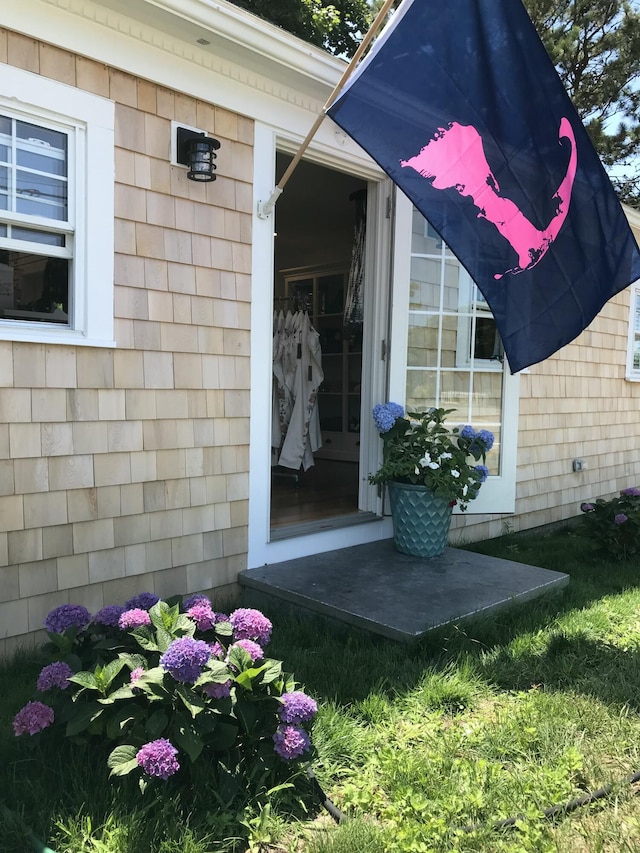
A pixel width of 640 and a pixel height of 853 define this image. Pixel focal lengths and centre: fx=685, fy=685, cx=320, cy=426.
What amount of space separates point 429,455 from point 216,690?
240 centimetres

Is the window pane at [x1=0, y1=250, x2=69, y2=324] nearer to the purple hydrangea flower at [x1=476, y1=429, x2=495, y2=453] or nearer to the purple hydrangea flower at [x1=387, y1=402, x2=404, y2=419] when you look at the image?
the purple hydrangea flower at [x1=387, y1=402, x2=404, y2=419]

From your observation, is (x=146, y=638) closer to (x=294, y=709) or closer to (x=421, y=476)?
(x=294, y=709)

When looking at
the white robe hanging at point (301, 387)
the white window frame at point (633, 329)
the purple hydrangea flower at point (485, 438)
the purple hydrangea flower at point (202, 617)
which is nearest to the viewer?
the purple hydrangea flower at point (202, 617)

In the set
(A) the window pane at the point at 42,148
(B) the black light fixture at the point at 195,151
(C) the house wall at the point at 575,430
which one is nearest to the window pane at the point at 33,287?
(A) the window pane at the point at 42,148

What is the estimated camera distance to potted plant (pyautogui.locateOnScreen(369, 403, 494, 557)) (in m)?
3.97

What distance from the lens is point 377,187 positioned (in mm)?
4348

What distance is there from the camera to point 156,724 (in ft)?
6.07

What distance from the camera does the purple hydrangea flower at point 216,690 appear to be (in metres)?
1.90

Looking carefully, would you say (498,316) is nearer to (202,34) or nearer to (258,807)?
(202,34)

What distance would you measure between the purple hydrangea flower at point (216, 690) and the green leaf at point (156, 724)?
13cm

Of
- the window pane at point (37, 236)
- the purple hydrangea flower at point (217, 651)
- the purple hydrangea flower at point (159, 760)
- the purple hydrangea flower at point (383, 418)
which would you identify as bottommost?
the purple hydrangea flower at point (159, 760)

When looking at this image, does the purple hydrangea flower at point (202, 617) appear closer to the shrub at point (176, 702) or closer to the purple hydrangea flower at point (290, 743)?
the shrub at point (176, 702)

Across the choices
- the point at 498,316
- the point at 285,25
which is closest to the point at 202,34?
the point at 498,316

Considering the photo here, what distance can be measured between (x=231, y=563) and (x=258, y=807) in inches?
69.2
